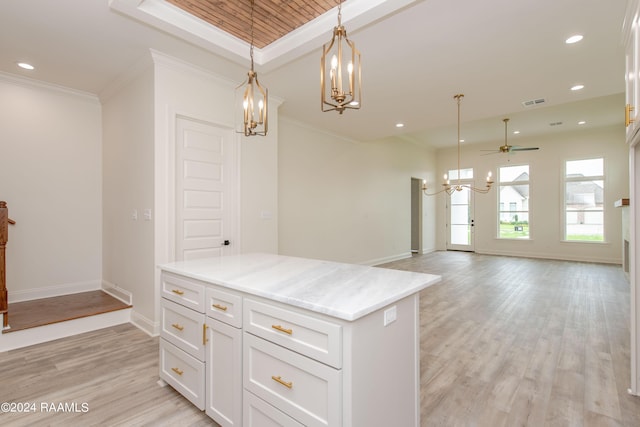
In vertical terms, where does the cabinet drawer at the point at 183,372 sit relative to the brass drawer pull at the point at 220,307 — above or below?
below

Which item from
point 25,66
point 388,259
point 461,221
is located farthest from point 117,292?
point 461,221

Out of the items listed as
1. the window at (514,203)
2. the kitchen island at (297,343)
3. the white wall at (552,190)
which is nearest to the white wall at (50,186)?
the kitchen island at (297,343)

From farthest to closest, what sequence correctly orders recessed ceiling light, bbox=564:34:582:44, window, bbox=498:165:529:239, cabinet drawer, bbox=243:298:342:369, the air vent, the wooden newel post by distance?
window, bbox=498:165:529:239, the air vent, recessed ceiling light, bbox=564:34:582:44, the wooden newel post, cabinet drawer, bbox=243:298:342:369

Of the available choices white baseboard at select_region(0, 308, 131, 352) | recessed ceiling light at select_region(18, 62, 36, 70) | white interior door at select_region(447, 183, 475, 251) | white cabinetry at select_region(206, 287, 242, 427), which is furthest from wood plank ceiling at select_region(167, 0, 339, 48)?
white interior door at select_region(447, 183, 475, 251)

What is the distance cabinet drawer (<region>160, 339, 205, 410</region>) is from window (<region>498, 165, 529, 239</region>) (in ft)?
31.2

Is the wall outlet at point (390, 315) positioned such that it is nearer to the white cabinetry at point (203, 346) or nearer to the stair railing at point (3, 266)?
the white cabinetry at point (203, 346)

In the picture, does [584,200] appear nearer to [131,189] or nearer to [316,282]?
[316,282]

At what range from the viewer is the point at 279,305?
1.48 metres

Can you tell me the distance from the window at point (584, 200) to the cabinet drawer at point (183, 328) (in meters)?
9.66

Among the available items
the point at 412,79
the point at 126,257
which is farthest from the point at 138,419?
the point at 412,79

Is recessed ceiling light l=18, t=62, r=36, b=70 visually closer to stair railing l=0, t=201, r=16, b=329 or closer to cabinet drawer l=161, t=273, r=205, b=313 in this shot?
stair railing l=0, t=201, r=16, b=329

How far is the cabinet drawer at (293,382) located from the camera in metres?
1.25

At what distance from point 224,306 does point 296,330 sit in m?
0.58

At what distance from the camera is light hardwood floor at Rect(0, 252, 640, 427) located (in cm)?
197
